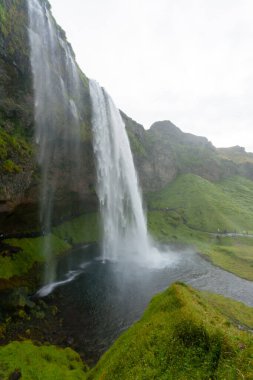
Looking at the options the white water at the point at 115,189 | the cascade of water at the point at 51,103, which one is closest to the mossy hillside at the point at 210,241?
the white water at the point at 115,189

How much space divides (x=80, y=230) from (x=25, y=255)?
23.7 metres

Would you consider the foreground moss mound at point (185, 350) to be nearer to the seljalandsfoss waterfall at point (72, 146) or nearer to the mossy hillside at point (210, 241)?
the seljalandsfoss waterfall at point (72, 146)

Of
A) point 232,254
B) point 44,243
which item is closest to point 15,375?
point 44,243

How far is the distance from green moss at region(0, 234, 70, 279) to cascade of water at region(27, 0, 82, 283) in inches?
59.3

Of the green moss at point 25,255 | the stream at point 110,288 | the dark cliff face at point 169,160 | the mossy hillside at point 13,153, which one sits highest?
the dark cliff face at point 169,160

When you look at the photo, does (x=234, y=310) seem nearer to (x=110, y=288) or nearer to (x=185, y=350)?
(x=110, y=288)

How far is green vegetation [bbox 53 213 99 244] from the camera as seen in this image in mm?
63406

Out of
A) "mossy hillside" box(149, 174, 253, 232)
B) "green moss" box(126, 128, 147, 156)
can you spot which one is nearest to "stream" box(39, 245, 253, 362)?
"mossy hillside" box(149, 174, 253, 232)

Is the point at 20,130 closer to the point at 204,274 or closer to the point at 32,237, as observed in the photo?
the point at 32,237

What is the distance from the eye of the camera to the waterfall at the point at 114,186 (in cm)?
6688

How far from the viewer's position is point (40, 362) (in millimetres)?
21250

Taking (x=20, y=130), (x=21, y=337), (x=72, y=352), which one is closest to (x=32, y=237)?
(x=20, y=130)

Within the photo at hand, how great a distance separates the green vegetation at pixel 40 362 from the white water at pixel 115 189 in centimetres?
3713

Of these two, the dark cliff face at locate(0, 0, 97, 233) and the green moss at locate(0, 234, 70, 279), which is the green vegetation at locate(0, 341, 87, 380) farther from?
the dark cliff face at locate(0, 0, 97, 233)
